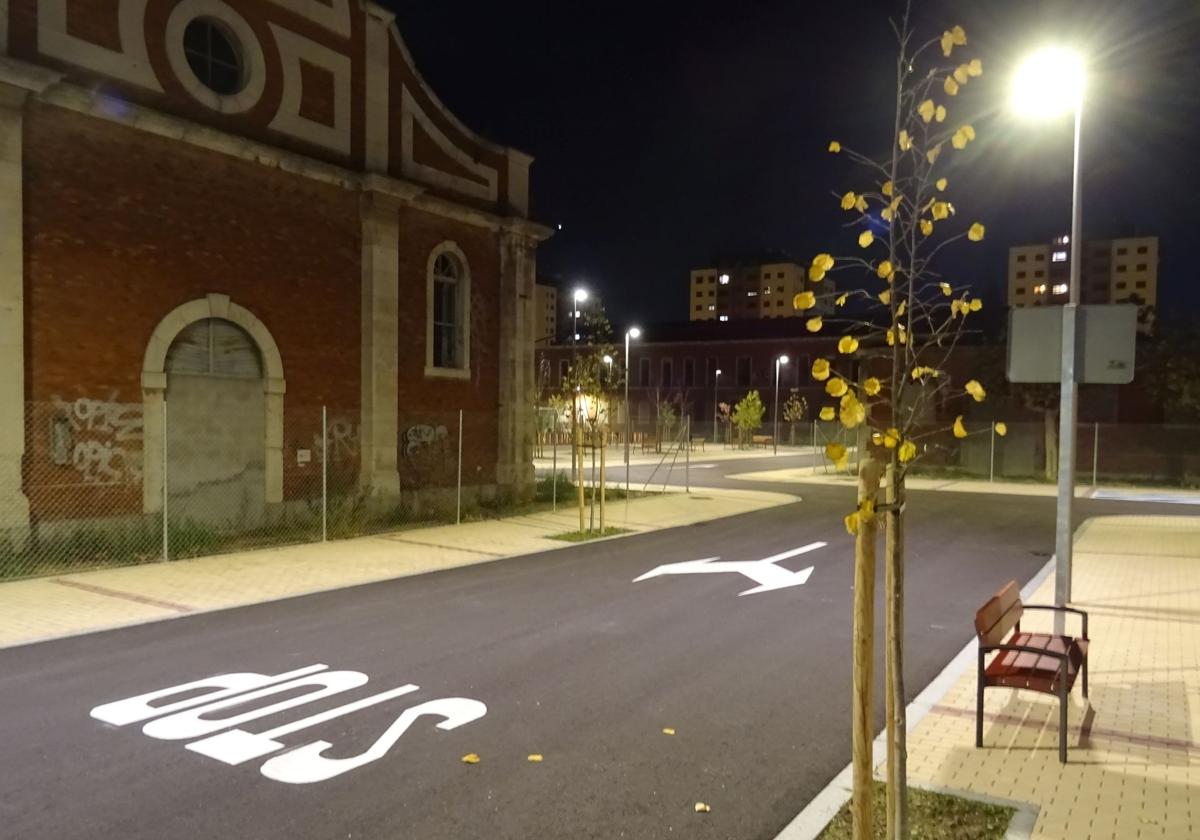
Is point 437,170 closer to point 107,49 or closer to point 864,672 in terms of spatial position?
point 107,49

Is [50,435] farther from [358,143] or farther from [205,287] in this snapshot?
[358,143]

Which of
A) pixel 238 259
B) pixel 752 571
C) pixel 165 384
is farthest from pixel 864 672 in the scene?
pixel 238 259

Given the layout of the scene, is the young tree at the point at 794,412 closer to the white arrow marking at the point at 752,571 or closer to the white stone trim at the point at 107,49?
the white arrow marking at the point at 752,571

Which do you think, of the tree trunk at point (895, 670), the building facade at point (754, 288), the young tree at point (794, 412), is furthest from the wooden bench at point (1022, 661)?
the building facade at point (754, 288)

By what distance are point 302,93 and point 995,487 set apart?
24.0 meters

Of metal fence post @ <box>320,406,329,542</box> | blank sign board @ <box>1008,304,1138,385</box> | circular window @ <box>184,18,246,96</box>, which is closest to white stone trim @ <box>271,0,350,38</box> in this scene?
circular window @ <box>184,18,246,96</box>

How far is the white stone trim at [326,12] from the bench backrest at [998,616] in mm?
15155

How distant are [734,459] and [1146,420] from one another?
18.8m

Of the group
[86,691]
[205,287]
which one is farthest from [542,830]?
[205,287]

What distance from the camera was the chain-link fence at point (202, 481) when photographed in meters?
11.9

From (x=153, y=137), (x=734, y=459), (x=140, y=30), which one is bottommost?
(x=734, y=459)

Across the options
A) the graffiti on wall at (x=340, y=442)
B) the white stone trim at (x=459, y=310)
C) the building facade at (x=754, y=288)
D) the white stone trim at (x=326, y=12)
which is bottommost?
the graffiti on wall at (x=340, y=442)

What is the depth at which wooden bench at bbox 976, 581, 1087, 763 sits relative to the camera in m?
5.39

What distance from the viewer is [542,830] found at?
4438mm
